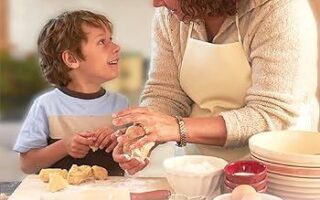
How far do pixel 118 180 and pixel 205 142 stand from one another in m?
0.22

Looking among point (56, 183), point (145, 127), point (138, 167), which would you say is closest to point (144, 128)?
point (145, 127)

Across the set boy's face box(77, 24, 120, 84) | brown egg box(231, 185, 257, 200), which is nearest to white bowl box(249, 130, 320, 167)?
brown egg box(231, 185, 257, 200)

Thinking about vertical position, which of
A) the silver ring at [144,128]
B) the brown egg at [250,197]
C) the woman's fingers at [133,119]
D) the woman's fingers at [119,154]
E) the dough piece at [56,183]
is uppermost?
the woman's fingers at [133,119]

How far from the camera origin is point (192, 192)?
1.11 m

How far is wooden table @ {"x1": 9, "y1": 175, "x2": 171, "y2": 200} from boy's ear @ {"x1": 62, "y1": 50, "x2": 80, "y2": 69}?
1.14ft

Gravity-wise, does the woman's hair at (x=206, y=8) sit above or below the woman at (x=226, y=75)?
above

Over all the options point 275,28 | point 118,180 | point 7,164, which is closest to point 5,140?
point 7,164

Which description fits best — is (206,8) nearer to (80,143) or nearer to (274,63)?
(274,63)

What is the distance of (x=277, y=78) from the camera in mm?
1254

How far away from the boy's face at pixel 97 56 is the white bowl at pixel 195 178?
446 millimetres

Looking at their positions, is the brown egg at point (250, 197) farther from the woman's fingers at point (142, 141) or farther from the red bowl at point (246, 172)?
the woman's fingers at point (142, 141)

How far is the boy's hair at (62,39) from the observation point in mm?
1487

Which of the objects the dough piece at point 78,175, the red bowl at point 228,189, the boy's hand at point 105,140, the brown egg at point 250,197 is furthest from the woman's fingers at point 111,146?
the brown egg at point 250,197

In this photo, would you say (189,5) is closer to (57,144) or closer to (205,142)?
(205,142)
